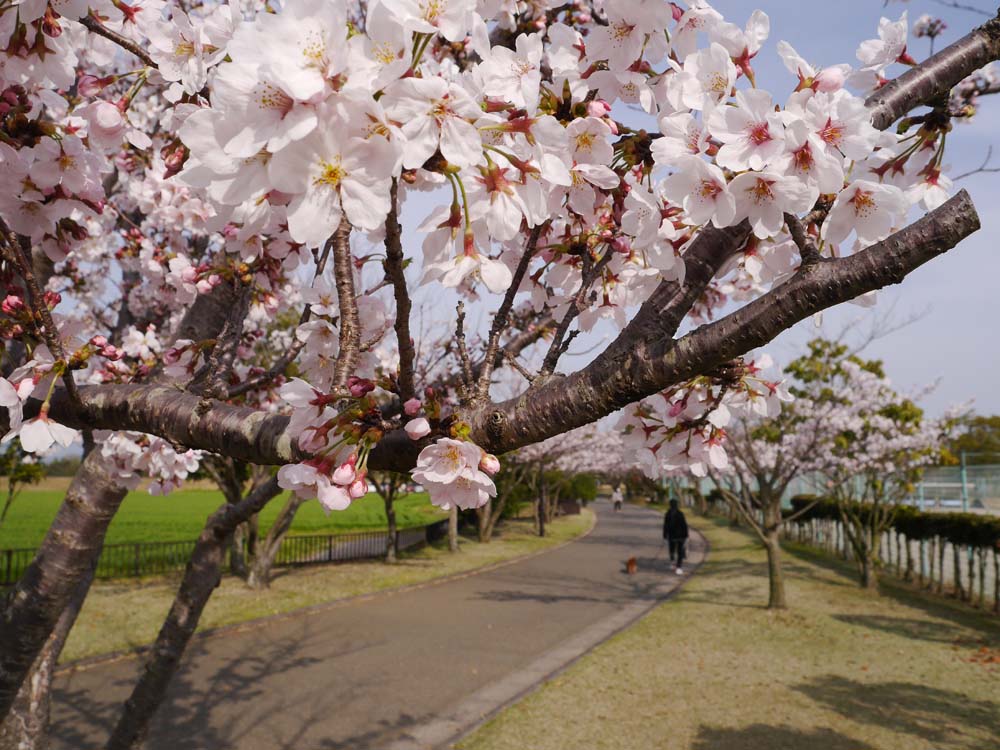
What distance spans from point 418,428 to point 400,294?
271 millimetres

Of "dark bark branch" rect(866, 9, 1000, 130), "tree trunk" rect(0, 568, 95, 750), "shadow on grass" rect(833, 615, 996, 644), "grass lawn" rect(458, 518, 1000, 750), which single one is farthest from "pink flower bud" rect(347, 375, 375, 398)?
"shadow on grass" rect(833, 615, 996, 644)

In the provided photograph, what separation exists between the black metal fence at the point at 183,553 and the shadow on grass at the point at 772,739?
11.1 m

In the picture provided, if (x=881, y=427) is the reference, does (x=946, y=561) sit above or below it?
below

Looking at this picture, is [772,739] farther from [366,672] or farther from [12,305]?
[12,305]

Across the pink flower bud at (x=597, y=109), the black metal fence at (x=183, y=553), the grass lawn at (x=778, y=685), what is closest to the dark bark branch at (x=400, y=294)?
the pink flower bud at (x=597, y=109)

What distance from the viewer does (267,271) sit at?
2396mm

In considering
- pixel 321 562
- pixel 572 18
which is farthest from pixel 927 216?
pixel 321 562

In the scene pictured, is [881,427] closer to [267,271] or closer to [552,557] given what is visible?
[552,557]

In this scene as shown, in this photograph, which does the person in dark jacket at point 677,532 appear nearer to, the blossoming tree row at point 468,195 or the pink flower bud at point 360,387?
the blossoming tree row at point 468,195

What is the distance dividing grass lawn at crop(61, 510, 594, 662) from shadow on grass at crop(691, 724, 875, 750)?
771 cm

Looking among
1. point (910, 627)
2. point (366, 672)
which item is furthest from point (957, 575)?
point (366, 672)

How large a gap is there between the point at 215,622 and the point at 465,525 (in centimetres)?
1987

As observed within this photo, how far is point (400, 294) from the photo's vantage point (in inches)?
47.9

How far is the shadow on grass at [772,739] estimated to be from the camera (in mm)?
6191
